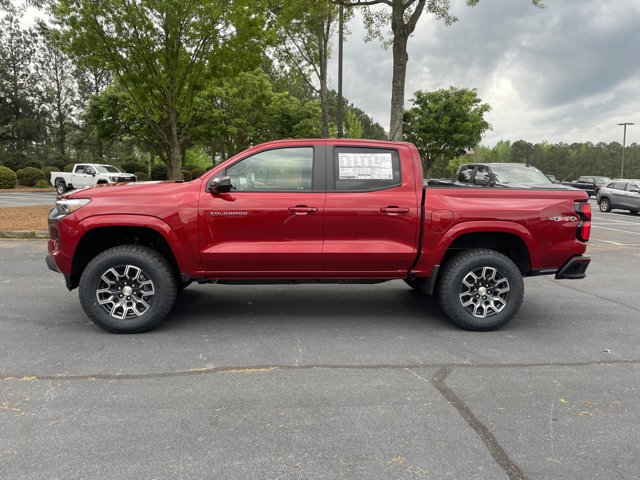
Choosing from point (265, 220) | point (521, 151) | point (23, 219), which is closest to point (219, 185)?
point (265, 220)

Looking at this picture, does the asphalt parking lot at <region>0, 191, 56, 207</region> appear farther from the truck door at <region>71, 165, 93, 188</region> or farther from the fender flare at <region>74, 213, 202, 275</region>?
the fender flare at <region>74, 213, 202, 275</region>

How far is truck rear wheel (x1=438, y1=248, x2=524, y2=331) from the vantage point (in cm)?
474

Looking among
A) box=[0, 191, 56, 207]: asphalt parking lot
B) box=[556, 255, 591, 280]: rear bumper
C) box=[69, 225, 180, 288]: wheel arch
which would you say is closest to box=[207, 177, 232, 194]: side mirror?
box=[69, 225, 180, 288]: wheel arch

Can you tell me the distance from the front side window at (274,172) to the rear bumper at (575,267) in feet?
8.62

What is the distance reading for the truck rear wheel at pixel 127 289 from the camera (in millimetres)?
4527

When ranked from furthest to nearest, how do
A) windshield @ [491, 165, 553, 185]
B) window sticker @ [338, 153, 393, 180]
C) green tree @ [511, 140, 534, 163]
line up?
green tree @ [511, 140, 534, 163]
windshield @ [491, 165, 553, 185]
window sticker @ [338, 153, 393, 180]

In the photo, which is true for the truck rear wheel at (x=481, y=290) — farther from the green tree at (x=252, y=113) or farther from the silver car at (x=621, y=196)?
the green tree at (x=252, y=113)

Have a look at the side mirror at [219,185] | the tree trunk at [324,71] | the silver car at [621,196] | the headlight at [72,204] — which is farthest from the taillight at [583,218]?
the silver car at [621,196]

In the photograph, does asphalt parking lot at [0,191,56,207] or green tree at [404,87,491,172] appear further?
green tree at [404,87,491,172]

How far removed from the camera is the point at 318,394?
338 cm

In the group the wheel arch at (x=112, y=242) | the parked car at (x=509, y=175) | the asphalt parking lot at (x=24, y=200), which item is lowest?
the asphalt parking lot at (x=24, y=200)

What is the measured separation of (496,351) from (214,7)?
40.1 feet

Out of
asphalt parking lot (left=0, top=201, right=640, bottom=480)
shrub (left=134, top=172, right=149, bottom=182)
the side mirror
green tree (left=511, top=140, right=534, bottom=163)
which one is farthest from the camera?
green tree (left=511, top=140, right=534, bottom=163)

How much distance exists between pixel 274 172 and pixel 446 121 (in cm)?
3461
